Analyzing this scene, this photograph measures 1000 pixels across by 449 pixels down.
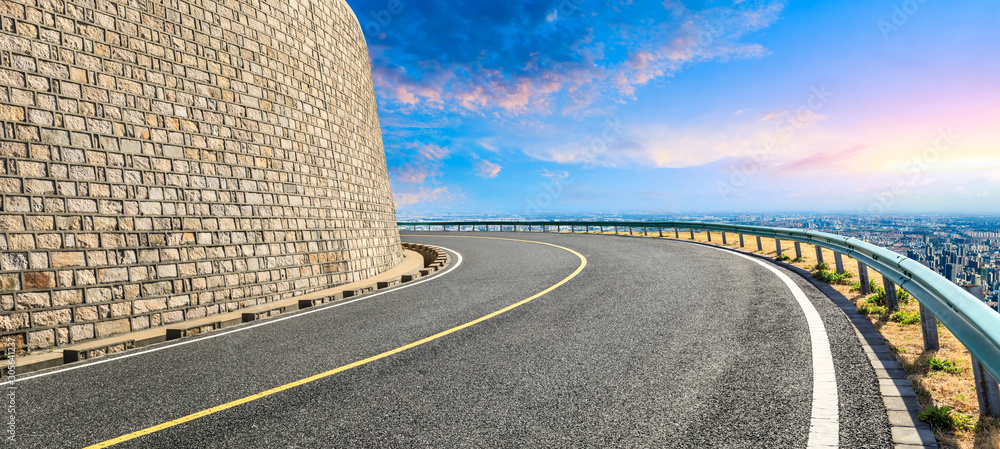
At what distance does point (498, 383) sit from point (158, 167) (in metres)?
7.31

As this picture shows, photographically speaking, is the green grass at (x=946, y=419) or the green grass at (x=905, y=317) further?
the green grass at (x=905, y=317)

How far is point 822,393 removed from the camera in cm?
343

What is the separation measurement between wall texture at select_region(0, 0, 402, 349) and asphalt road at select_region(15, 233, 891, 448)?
2067mm

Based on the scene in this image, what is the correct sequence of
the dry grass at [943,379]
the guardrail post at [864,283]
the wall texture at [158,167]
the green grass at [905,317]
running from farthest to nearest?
the guardrail post at [864,283], the wall texture at [158,167], the green grass at [905,317], the dry grass at [943,379]

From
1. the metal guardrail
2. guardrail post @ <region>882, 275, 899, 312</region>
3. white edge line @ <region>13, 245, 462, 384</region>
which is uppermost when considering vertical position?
the metal guardrail

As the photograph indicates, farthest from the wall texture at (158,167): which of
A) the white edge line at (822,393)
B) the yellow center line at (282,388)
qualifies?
the white edge line at (822,393)

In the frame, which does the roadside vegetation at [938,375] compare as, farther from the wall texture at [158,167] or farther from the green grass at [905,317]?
the wall texture at [158,167]

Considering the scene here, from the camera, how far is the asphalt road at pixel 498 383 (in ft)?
10.1

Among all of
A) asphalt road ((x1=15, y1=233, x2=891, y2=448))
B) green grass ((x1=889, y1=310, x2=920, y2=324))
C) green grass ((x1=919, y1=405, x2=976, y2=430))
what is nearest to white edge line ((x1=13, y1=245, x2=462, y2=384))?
asphalt road ((x1=15, y1=233, x2=891, y2=448))

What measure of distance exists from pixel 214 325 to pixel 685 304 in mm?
7085

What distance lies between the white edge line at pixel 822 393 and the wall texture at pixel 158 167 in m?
8.69

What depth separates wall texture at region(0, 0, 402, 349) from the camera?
6.17m

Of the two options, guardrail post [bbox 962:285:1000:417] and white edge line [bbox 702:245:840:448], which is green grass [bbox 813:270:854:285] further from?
guardrail post [bbox 962:285:1000:417]

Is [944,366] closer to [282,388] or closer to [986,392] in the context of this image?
[986,392]
